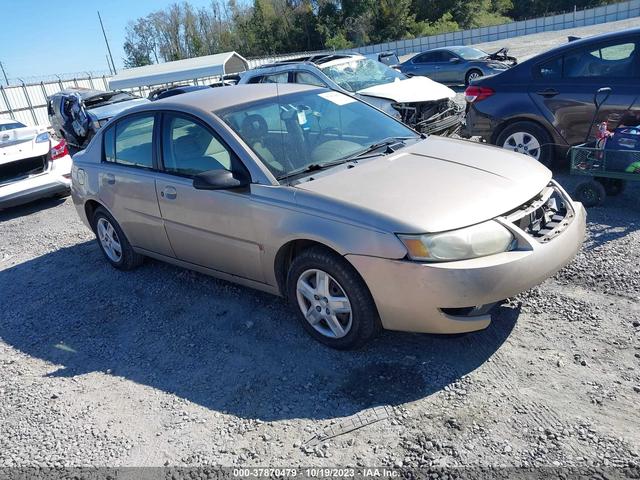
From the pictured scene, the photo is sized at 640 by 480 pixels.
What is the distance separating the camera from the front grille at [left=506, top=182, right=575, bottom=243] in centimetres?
334

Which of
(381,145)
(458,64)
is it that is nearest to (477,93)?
(381,145)

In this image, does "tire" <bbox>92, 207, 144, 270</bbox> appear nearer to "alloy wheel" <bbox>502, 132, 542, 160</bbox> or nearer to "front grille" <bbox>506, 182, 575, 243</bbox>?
"front grille" <bbox>506, 182, 575, 243</bbox>

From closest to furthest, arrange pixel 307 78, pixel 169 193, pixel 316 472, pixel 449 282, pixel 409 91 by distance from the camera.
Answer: pixel 316 472 < pixel 449 282 < pixel 169 193 < pixel 409 91 < pixel 307 78

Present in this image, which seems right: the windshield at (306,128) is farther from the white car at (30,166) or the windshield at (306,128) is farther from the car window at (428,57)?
the car window at (428,57)

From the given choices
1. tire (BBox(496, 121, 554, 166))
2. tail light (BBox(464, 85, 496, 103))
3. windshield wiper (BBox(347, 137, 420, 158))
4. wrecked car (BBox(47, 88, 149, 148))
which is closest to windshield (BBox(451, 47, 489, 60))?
wrecked car (BBox(47, 88, 149, 148))

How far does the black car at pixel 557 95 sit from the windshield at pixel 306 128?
265 cm

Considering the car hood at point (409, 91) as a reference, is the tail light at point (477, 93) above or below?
above

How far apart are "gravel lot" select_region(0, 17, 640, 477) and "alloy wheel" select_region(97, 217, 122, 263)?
80 cm

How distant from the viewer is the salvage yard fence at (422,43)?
2644cm

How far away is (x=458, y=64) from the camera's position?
1906cm

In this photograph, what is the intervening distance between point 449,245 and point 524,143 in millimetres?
4238

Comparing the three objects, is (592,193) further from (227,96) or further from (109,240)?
(109,240)

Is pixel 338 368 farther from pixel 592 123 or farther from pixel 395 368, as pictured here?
pixel 592 123

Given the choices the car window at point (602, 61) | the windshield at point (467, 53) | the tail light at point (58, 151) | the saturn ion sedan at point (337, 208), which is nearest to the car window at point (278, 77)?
the tail light at point (58, 151)
